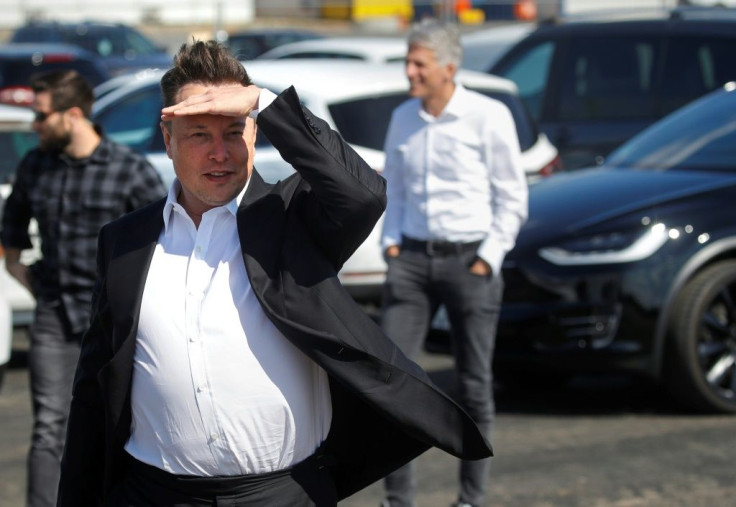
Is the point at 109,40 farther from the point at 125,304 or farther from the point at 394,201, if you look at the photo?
the point at 125,304

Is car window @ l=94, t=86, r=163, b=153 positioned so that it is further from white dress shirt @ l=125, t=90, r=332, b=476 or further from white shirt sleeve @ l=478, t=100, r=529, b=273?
white dress shirt @ l=125, t=90, r=332, b=476

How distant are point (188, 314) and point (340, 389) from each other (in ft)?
1.26

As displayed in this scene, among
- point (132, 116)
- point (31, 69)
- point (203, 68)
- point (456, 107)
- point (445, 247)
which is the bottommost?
point (31, 69)

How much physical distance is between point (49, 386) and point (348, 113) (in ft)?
13.9

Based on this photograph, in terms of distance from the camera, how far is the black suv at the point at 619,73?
10789 mm

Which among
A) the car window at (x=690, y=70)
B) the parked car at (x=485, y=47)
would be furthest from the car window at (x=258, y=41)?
the car window at (x=690, y=70)

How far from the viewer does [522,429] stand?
705cm

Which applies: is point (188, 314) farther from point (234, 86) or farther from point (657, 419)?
point (657, 419)

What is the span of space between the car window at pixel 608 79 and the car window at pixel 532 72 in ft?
0.69

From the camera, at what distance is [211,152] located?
2.95 metres

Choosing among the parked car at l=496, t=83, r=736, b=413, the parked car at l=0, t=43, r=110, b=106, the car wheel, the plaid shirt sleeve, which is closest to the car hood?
the parked car at l=496, t=83, r=736, b=413

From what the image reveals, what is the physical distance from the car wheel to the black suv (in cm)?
338

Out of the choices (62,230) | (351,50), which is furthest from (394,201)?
(351,50)

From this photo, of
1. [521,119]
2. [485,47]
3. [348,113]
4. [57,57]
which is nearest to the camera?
[348,113]
